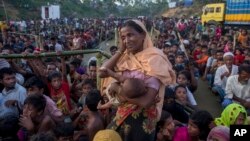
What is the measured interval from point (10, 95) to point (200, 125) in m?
2.11

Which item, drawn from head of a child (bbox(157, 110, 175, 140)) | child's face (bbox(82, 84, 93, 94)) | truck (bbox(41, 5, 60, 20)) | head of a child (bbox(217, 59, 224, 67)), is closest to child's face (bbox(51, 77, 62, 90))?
child's face (bbox(82, 84, 93, 94))

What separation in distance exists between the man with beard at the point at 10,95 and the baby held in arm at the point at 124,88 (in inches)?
65.2

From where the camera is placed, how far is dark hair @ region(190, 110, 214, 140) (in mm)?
3262

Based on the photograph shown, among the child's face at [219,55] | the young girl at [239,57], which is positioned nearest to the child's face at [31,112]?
the child's face at [219,55]

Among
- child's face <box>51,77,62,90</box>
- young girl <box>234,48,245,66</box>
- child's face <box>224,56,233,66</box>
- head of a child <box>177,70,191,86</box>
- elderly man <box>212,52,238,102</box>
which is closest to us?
child's face <box>51,77,62,90</box>

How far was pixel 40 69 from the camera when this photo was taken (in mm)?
4504

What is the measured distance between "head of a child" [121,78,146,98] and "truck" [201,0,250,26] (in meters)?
22.3

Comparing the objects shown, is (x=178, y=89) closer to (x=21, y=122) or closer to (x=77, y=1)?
(x=21, y=122)

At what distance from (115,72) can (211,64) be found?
6.54 meters

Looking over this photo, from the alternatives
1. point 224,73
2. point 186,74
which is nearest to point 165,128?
point 186,74

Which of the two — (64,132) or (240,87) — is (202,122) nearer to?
(64,132)

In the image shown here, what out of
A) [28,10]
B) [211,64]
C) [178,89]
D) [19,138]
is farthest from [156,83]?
[28,10]

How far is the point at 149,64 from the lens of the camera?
2.26m

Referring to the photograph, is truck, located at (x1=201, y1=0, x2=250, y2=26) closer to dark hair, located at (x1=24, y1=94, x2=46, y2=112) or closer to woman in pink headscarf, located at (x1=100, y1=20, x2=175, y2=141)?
dark hair, located at (x1=24, y1=94, x2=46, y2=112)
